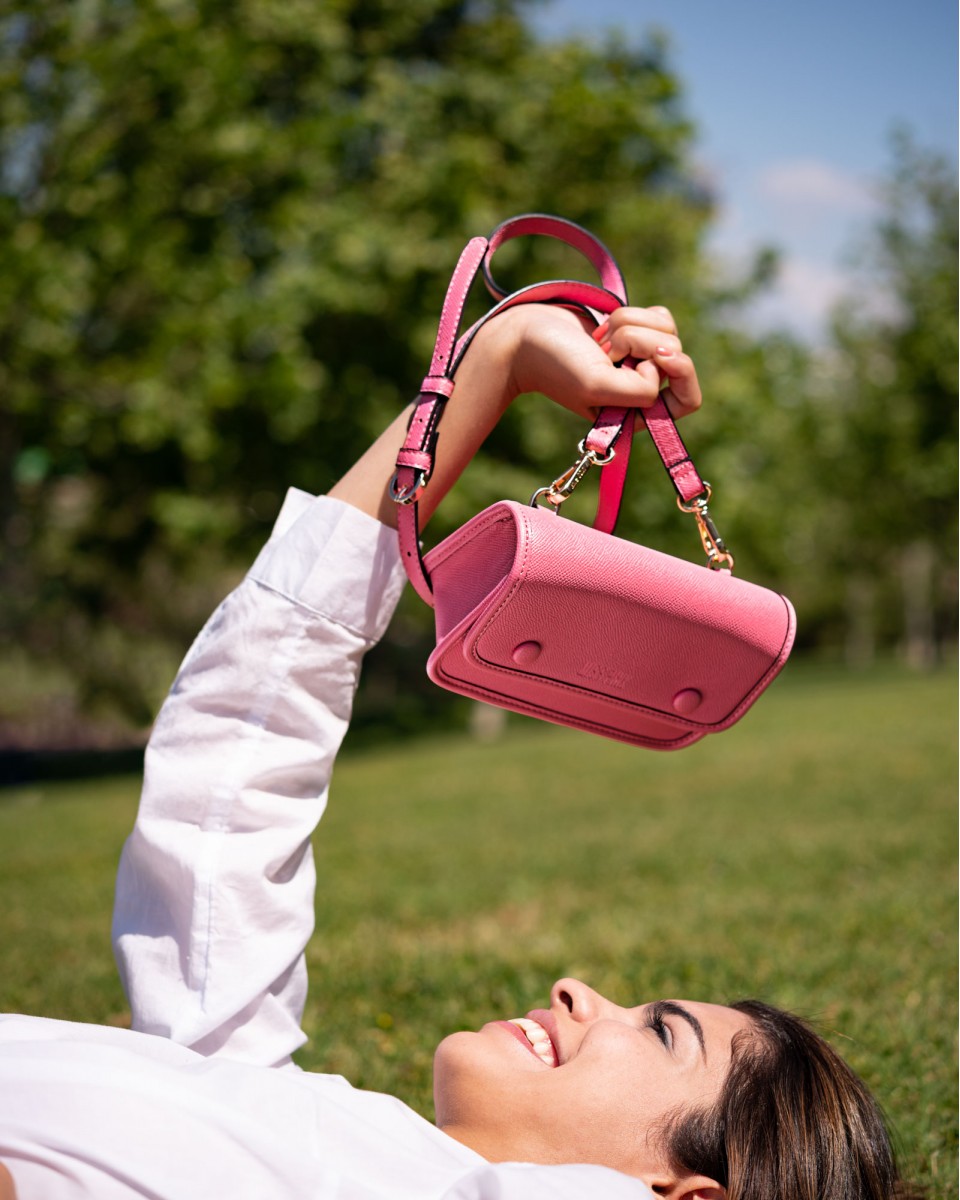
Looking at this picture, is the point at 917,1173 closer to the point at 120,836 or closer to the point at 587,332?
the point at 587,332

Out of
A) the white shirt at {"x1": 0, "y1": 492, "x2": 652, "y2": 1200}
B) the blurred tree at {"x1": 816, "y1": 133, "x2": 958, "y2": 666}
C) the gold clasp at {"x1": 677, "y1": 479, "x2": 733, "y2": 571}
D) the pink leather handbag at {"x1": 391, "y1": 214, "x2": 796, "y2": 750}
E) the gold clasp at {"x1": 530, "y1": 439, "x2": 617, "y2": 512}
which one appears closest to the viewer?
the white shirt at {"x1": 0, "y1": 492, "x2": 652, "y2": 1200}

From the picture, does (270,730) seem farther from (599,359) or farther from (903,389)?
(903,389)

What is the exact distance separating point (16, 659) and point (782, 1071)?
17.7 meters

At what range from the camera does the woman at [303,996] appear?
1.74 m

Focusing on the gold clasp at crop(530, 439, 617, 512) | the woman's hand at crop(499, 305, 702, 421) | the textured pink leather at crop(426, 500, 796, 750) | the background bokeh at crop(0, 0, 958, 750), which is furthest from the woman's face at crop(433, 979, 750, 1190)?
the background bokeh at crop(0, 0, 958, 750)

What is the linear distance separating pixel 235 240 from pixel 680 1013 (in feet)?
44.8

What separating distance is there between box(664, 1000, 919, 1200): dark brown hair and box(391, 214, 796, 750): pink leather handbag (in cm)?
65

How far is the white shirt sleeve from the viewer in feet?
6.78

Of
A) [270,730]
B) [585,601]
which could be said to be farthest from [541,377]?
[270,730]

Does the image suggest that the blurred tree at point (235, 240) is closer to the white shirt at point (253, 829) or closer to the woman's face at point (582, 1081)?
the white shirt at point (253, 829)

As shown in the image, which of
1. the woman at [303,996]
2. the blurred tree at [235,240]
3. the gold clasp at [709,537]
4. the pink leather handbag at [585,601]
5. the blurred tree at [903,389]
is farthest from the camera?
the blurred tree at [903,389]

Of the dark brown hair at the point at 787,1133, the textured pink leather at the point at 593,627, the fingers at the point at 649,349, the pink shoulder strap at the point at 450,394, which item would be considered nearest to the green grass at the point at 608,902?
the dark brown hair at the point at 787,1133

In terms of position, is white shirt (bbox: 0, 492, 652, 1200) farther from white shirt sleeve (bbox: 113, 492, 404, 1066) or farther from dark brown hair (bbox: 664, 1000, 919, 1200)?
dark brown hair (bbox: 664, 1000, 919, 1200)

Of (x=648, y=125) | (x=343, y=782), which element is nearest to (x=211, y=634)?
(x=343, y=782)
